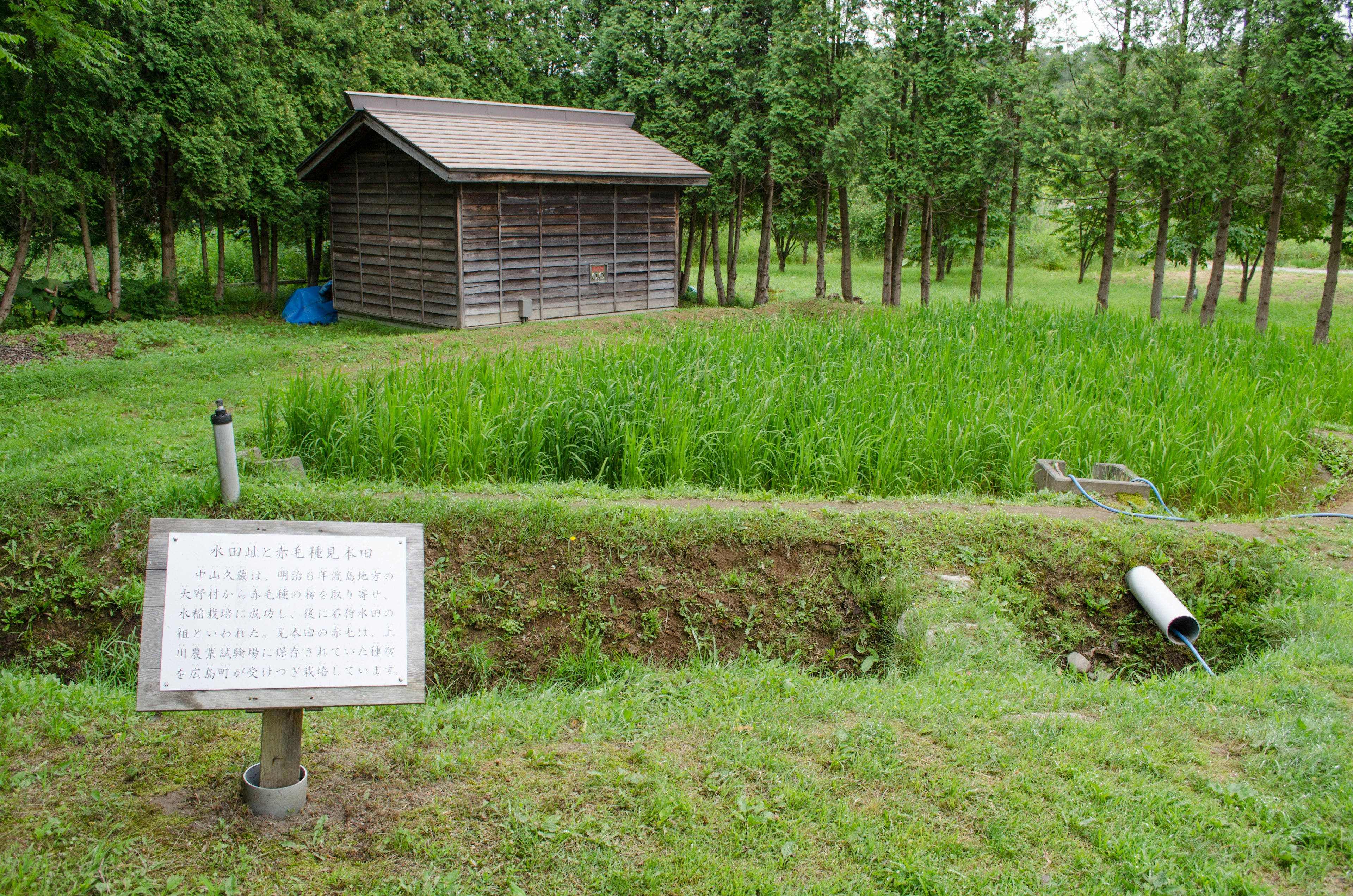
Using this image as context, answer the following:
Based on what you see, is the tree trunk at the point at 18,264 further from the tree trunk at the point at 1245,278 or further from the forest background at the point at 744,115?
the tree trunk at the point at 1245,278

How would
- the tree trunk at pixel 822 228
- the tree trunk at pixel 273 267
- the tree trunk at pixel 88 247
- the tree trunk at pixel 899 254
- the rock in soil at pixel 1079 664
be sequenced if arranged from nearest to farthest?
the rock in soil at pixel 1079 664 < the tree trunk at pixel 88 247 < the tree trunk at pixel 273 267 < the tree trunk at pixel 899 254 < the tree trunk at pixel 822 228

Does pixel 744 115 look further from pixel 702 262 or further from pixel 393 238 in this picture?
pixel 393 238

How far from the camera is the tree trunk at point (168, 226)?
17.3 meters

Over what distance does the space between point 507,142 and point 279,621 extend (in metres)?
15.4

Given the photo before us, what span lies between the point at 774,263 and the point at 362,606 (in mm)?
40662

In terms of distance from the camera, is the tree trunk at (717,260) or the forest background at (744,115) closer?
the forest background at (744,115)

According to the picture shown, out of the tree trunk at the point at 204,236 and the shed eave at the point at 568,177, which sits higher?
the shed eave at the point at 568,177

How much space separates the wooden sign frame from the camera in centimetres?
285

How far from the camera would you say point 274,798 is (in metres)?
3.17

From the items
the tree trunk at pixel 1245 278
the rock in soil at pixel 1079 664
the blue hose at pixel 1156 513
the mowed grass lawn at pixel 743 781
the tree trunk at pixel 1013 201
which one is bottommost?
the rock in soil at pixel 1079 664

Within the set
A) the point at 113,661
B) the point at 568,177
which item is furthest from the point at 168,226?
the point at 113,661

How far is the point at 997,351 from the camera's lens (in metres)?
9.84

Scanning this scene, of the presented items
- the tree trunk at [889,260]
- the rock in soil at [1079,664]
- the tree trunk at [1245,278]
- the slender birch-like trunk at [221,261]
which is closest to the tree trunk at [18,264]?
the slender birch-like trunk at [221,261]

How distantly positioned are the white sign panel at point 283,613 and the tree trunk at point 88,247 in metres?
16.2
